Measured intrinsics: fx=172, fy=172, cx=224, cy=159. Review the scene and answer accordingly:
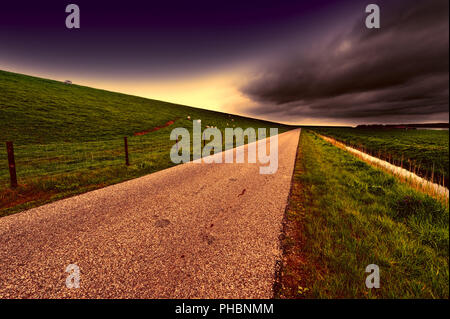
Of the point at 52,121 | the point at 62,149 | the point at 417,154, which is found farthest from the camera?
the point at 52,121

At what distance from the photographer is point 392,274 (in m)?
2.70

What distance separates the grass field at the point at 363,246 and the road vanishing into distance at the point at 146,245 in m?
0.46

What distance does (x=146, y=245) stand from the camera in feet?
11.0

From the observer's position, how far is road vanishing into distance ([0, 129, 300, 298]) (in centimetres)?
249

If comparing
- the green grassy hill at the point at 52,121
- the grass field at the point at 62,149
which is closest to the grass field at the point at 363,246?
the grass field at the point at 62,149

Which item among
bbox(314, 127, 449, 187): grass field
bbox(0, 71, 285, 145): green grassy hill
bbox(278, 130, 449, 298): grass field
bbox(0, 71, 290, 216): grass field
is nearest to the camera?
bbox(278, 130, 449, 298): grass field

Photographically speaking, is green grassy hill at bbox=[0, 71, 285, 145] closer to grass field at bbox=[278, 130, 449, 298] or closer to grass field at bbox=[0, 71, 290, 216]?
grass field at bbox=[0, 71, 290, 216]

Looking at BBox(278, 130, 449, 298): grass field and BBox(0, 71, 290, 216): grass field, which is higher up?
BBox(0, 71, 290, 216): grass field

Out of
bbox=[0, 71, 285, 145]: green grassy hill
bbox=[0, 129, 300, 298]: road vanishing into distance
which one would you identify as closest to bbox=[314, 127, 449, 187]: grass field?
bbox=[0, 129, 300, 298]: road vanishing into distance

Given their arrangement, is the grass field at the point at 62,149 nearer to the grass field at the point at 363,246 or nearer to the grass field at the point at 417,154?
the grass field at the point at 363,246

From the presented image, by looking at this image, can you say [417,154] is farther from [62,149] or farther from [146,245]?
[62,149]

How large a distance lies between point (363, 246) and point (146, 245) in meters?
4.16

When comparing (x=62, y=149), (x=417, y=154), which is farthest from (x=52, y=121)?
(x=417, y=154)

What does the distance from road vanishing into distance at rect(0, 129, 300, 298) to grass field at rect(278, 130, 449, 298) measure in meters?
0.46
